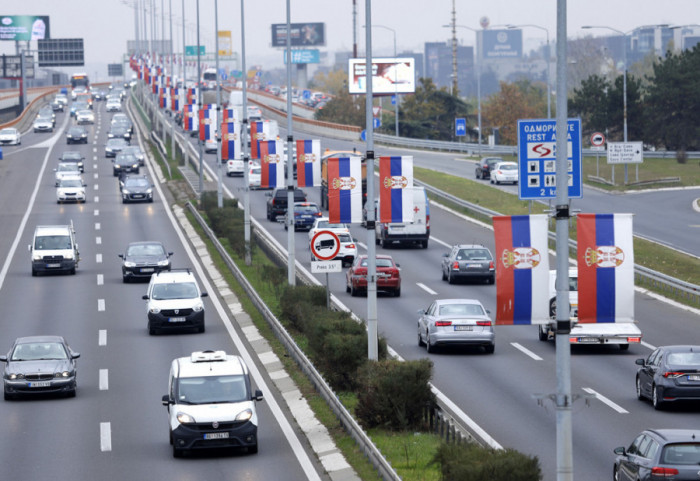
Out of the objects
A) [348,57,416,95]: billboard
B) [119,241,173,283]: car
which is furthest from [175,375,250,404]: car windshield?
[348,57,416,95]: billboard

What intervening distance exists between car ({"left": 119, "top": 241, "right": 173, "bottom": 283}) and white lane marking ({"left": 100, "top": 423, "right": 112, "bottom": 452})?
22023mm

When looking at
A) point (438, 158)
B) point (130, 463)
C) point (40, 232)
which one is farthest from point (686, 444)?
point (438, 158)

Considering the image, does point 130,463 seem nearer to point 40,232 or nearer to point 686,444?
point 686,444

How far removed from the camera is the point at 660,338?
116 feet

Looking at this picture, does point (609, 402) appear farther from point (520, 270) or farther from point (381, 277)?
point (381, 277)

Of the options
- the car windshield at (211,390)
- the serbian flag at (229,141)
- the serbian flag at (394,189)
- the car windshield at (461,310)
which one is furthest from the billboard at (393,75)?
the car windshield at (211,390)

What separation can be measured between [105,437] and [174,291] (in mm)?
13681

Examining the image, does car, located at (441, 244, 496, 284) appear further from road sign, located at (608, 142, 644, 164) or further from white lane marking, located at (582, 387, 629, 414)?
road sign, located at (608, 142, 644, 164)

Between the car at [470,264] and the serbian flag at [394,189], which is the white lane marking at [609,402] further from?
the car at [470,264]

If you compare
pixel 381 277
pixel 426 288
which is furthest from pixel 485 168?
pixel 381 277

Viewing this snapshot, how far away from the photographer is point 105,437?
24.5 metres

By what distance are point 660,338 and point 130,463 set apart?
59.2 ft

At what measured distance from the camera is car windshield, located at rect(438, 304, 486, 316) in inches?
1286

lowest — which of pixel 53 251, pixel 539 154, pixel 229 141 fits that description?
pixel 53 251
